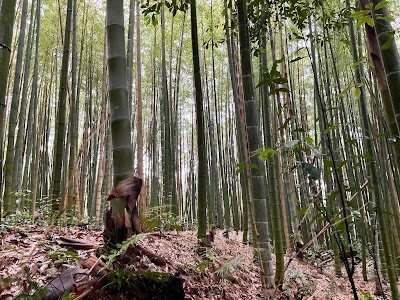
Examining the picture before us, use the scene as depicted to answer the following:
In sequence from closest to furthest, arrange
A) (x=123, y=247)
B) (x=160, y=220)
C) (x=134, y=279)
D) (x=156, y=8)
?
1. (x=123, y=247)
2. (x=134, y=279)
3. (x=156, y=8)
4. (x=160, y=220)

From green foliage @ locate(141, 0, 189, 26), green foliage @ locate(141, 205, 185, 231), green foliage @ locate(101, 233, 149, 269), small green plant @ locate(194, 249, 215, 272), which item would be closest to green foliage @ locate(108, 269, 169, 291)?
green foliage @ locate(101, 233, 149, 269)

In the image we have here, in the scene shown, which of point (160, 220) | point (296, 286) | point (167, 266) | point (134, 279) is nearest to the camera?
point (134, 279)

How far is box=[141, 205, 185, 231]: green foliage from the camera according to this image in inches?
124

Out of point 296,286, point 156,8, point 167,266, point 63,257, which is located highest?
point 156,8

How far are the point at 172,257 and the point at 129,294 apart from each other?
97cm

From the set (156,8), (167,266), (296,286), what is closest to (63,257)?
(167,266)

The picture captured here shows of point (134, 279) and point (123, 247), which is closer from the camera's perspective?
point (123, 247)

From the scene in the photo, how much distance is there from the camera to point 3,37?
1.19 m

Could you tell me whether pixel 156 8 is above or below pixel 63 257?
above

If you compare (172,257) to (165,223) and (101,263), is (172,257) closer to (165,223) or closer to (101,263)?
(101,263)

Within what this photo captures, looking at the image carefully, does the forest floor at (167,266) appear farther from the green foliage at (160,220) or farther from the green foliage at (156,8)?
the green foliage at (156,8)

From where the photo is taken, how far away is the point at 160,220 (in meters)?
4.15

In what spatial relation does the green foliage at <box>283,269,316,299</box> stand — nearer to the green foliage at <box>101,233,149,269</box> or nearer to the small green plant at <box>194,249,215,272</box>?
the small green plant at <box>194,249,215,272</box>

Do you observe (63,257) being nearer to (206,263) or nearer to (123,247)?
(123,247)
